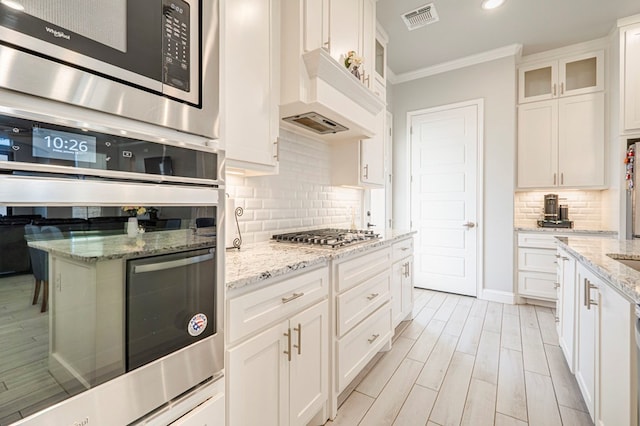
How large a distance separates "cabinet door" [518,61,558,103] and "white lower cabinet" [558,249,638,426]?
2603 mm

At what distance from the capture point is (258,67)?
1489 mm

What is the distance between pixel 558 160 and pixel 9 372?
4650mm

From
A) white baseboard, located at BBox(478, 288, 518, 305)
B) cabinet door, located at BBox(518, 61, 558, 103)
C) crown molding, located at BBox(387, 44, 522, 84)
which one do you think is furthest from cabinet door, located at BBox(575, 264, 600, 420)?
crown molding, located at BBox(387, 44, 522, 84)

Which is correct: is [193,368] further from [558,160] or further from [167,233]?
[558,160]

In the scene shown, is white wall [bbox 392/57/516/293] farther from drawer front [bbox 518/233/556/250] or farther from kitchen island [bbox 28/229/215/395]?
Answer: kitchen island [bbox 28/229/215/395]

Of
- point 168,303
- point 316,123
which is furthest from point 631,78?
point 168,303

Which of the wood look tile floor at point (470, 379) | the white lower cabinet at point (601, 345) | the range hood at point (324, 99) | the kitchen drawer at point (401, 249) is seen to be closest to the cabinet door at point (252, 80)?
the range hood at point (324, 99)

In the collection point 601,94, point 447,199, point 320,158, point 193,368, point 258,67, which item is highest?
point 601,94

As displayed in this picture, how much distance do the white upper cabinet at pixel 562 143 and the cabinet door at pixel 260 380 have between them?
379cm

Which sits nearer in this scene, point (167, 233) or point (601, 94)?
point (167, 233)

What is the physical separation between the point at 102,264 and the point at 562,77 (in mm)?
4765

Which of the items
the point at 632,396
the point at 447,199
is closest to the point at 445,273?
the point at 447,199

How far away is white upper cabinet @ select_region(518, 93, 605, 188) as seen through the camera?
3.33 m

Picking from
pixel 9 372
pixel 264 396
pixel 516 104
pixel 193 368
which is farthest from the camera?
pixel 516 104
